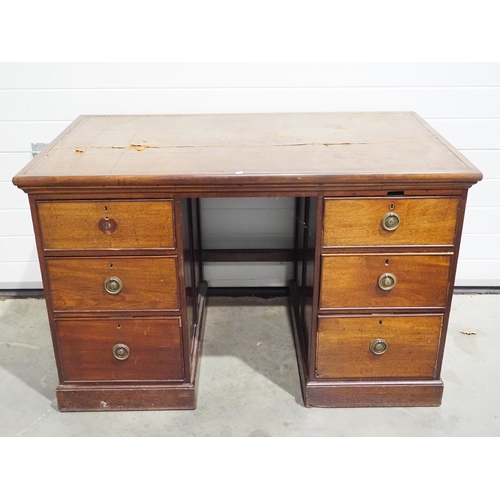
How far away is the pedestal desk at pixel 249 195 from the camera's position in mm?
1854

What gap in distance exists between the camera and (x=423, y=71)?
255cm

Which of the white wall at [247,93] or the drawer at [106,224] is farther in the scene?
the white wall at [247,93]

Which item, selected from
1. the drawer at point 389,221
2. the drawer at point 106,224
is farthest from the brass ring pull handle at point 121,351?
the drawer at point 389,221

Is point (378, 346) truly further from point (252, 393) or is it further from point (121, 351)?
point (121, 351)

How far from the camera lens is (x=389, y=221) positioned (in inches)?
75.0

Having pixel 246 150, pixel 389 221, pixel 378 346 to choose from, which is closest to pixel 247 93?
pixel 246 150

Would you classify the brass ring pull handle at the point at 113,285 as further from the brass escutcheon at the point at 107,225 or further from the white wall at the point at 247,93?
the white wall at the point at 247,93

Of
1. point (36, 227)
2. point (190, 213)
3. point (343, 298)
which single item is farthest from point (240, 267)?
point (36, 227)

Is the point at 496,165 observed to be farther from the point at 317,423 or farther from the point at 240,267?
the point at 317,423

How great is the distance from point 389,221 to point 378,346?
494 millimetres

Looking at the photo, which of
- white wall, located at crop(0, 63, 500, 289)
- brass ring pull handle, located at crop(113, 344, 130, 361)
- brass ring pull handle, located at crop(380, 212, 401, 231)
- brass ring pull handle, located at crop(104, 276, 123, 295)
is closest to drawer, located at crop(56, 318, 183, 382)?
brass ring pull handle, located at crop(113, 344, 130, 361)

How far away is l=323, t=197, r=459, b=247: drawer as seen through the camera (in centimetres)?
Answer: 188

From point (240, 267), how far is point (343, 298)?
979 millimetres

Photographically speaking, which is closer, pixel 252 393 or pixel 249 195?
pixel 249 195
